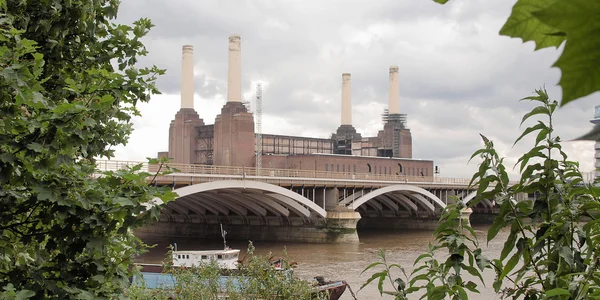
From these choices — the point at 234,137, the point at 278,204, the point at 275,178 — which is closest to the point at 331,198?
the point at 278,204

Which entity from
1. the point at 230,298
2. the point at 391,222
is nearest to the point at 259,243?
the point at 391,222

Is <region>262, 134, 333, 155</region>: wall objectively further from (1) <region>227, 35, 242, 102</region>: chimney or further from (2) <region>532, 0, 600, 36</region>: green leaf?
(2) <region>532, 0, 600, 36</region>: green leaf

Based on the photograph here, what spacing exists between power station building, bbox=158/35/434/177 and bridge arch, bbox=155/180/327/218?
12.4 meters

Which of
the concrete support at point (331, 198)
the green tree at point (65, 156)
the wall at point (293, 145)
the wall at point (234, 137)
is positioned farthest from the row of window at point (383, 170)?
the green tree at point (65, 156)

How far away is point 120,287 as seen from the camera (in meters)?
4.72

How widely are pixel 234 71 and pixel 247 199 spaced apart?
64.1 feet

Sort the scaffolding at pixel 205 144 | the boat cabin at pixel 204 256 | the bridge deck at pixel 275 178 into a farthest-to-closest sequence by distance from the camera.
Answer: the scaffolding at pixel 205 144 < the bridge deck at pixel 275 178 < the boat cabin at pixel 204 256

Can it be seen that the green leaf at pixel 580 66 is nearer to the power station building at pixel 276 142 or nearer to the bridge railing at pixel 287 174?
the bridge railing at pixel 287 174

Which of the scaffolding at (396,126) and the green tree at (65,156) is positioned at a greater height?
the scaffolding at (396,126)

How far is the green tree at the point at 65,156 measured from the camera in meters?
3.98

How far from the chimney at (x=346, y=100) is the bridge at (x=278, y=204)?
21.0 m

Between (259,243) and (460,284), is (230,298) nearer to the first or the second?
(460,284)

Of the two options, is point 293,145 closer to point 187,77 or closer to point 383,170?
point 383,170

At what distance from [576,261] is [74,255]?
356cm
